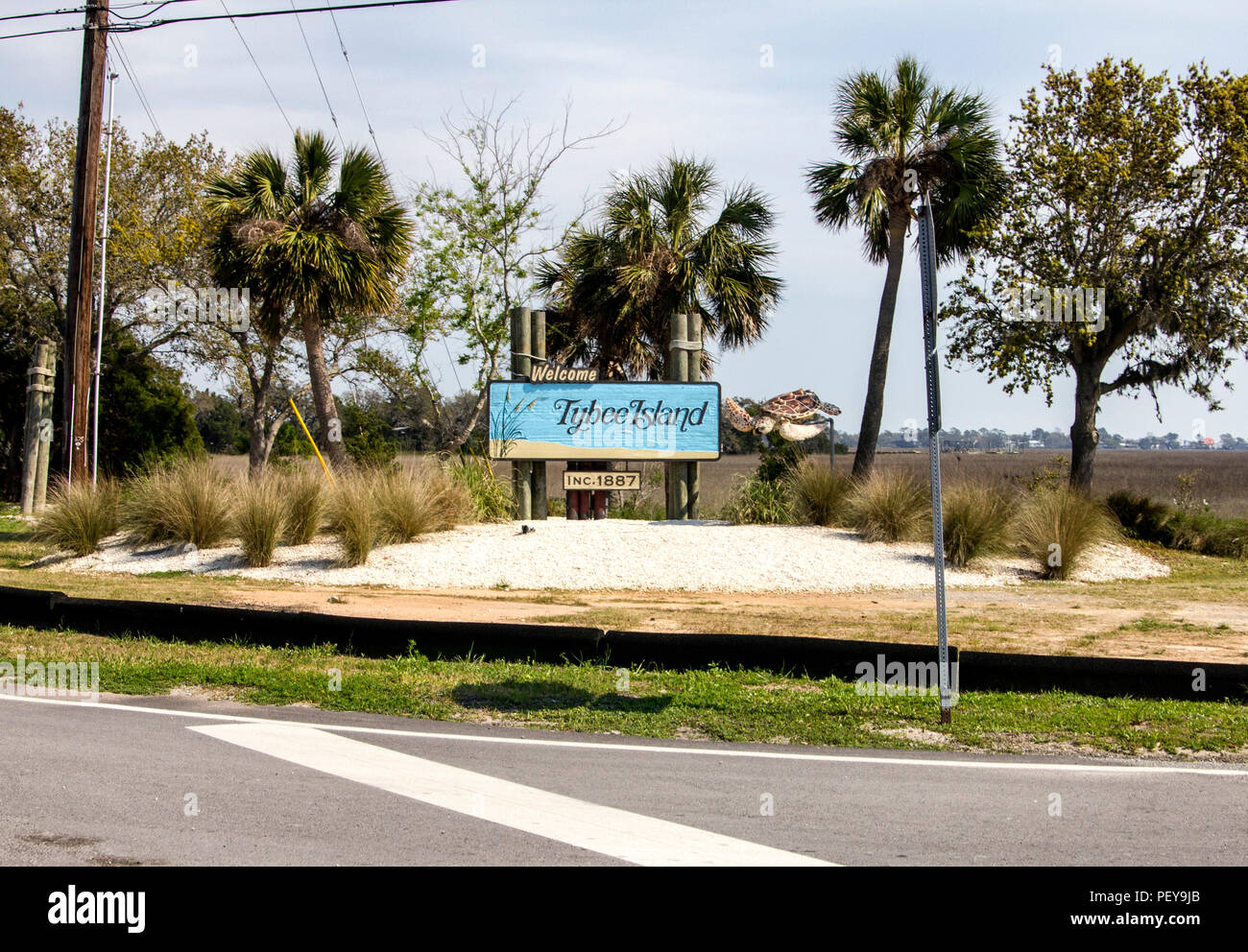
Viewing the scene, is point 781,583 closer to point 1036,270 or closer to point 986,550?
point 986,550

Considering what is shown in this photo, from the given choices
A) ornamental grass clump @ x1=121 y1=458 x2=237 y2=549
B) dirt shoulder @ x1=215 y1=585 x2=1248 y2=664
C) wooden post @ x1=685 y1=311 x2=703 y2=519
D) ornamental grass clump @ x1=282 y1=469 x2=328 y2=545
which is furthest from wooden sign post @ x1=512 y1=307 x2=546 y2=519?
dirt shoulder @ x1=215 y1=585 x2=1248 y2=664

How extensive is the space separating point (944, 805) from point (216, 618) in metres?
7.21

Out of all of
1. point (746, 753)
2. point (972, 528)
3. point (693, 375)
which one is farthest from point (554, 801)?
point (693, 375)

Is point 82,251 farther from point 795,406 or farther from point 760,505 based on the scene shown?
point 795,406

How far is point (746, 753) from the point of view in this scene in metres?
6.97

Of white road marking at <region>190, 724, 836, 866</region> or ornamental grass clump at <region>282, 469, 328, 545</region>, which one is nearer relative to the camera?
white road marking at <region>190, 724, 836, 866</region>

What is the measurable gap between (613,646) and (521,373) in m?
11.1

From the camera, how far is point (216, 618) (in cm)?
1052

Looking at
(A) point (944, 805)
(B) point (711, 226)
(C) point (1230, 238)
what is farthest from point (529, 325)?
(A) point (944, 805)

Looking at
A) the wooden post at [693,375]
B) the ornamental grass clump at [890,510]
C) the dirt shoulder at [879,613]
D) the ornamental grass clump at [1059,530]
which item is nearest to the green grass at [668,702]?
the dirt shoulder at [879,613]

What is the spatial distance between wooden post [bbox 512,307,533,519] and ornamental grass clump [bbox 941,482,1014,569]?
7.17 m

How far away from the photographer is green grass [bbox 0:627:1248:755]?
24.0 feet

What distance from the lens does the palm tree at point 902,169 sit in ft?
69.1

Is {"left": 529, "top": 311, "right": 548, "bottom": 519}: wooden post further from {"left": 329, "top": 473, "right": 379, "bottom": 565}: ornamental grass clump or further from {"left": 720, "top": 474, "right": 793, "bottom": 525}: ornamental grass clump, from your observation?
{"left": 329, "top": 473, "right": 379, "bottom": 565}: ornamental grass clump
